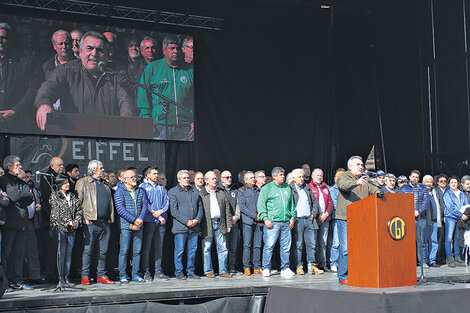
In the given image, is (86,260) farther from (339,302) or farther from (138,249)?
(339,302)

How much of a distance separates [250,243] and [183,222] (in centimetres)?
119

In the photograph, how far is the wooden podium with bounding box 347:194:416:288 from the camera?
6047 mm

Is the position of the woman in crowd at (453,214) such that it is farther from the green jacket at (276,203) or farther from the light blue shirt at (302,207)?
the green jacket at (276,203)

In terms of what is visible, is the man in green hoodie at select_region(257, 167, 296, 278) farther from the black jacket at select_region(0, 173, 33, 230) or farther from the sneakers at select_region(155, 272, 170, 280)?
the black jacket at select_region(0, 173, 33, 230)

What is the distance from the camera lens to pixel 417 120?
43.3ft

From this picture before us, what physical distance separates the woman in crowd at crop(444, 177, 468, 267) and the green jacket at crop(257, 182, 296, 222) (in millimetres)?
2835

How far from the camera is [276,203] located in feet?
29.4

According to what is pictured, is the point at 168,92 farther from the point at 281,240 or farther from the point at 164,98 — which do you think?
the point at 281,240

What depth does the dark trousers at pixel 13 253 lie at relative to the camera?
756cm

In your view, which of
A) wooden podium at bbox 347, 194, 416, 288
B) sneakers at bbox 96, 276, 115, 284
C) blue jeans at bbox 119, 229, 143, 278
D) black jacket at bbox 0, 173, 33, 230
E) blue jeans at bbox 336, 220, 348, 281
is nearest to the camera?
wooden podium at bbox 347, 194, 416, 288

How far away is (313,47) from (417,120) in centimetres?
261

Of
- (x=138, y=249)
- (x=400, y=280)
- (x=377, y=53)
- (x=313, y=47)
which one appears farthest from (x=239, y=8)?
(x=400, y=280)

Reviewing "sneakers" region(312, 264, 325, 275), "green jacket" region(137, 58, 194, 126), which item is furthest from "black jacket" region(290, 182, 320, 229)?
"green jacket" region(137, 58, 194, 126)

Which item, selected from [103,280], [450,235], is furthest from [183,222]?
[450,235]
